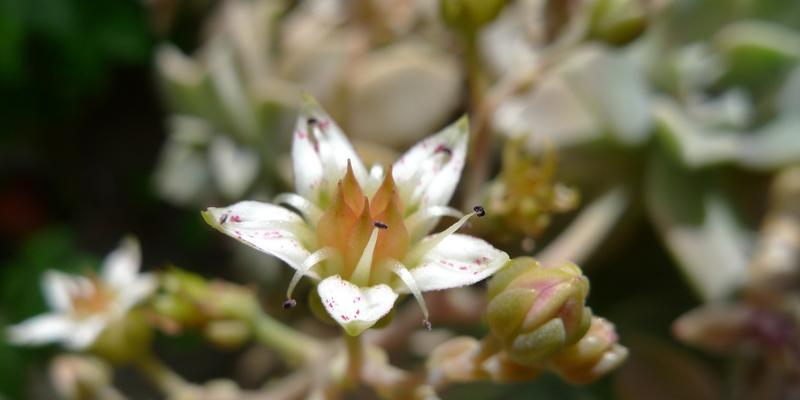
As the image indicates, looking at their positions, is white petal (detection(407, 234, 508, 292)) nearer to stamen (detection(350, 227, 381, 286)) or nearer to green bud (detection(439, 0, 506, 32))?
stamen (detection(350, 227, 381, 286))

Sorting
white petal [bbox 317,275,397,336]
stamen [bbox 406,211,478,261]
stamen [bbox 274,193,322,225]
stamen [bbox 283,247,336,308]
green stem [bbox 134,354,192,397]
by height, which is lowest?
white petal [bbox 317,275,397,336]

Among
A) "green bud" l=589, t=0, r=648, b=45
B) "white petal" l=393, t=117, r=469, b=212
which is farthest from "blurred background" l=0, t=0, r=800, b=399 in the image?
"white petal" l=393, t=117, r=469, b=212

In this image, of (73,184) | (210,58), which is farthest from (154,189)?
(210,58)

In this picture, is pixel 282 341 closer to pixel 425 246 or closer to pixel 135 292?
pixel 135 292

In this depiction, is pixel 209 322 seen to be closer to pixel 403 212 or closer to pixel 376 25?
pixel 403 212

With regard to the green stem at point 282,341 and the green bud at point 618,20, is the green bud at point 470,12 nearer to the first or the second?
the green bud at point 618,20

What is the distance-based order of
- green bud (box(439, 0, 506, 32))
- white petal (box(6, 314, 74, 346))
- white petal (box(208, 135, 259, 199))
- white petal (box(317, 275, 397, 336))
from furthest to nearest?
white petal (box(208, 135, 259, 199)) → white petal (box(6, 314, 74, 346)) → green bud (box(439, 0, 506, 32)) → white petal (box(317, 275, 397, 336))

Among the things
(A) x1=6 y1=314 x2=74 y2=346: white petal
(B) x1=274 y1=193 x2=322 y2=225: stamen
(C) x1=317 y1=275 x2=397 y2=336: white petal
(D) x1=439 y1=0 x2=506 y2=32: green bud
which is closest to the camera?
(C) x1=317 y1=275 x2=397 y2=336: white petal
